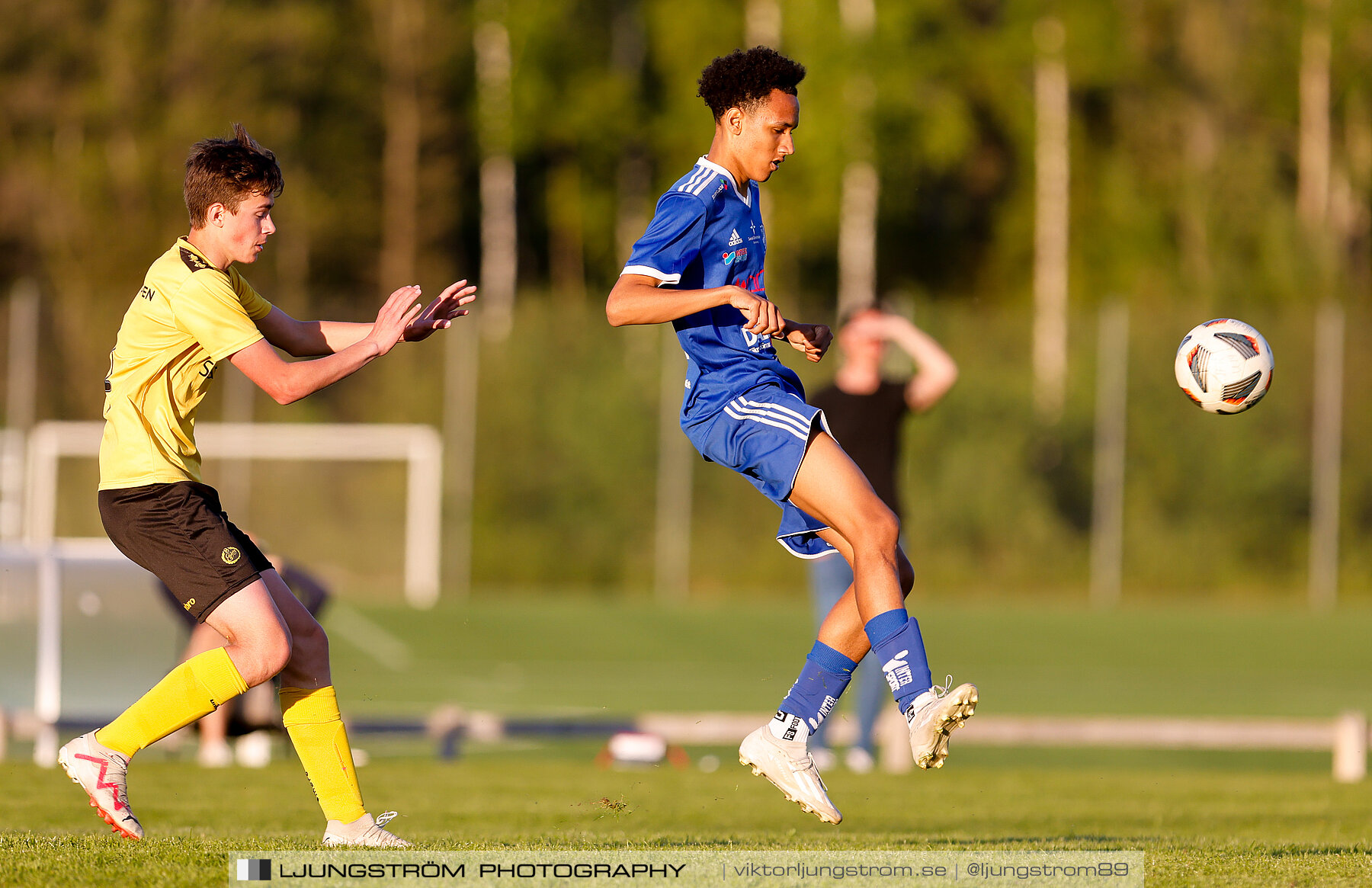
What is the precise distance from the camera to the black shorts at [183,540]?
16.1 feet

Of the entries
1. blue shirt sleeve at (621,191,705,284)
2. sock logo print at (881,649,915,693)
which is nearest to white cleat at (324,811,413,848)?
sock logo print at (881,649,915,693)

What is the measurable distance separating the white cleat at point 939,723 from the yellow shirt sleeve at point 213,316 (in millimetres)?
2160

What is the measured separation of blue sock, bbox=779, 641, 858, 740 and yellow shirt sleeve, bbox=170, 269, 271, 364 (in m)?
1.95

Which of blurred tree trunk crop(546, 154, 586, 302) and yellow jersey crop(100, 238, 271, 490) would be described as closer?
yellow jersey crop(100, 238, 271, 490)

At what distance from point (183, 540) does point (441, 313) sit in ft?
3.48

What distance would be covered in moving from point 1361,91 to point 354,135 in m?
19.2

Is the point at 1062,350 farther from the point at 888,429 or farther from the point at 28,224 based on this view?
the point at 28,224

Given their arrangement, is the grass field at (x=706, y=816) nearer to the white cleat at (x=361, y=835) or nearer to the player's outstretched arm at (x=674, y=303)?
the white cleat at (x=361, y=835)

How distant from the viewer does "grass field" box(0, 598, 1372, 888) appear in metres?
5.36

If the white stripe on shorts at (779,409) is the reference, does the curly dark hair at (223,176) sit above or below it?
above

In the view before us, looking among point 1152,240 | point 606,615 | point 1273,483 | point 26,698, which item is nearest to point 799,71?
point 26,698

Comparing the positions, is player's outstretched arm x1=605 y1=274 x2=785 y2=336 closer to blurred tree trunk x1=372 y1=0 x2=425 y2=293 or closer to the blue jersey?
the blue jersey

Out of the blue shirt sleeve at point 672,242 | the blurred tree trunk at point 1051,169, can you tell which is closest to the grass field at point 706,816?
the blue shirt sleeve at point 672,242

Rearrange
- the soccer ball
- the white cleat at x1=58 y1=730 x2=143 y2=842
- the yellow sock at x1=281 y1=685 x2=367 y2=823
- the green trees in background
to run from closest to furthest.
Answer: the white cleat at x1=58 y1=730 x2=143 y2=842, the yellow sock at x1=281 y1=685 x2=367 y2=823, the soccer ball, the green trees in background
